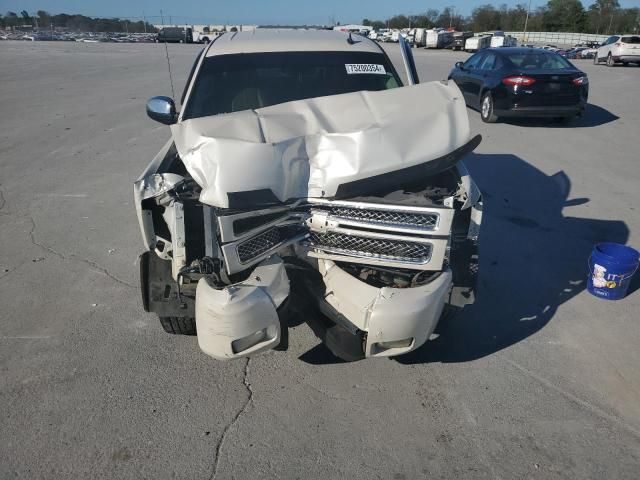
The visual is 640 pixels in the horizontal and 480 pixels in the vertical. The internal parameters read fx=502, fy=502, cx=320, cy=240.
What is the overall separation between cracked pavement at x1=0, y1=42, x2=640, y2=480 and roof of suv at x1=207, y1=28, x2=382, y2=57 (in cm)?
213

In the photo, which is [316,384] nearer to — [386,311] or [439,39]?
[386,311]

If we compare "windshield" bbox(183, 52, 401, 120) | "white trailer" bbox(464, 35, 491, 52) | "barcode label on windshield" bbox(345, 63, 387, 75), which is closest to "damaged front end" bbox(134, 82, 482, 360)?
"windshield" bbox(183, 52, 401, 120)

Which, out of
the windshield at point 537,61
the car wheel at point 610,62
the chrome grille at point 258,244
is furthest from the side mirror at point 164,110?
the car wheel at point 610,62

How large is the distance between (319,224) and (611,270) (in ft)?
8.53

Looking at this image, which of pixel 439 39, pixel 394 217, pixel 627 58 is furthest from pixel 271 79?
pixel 439 39

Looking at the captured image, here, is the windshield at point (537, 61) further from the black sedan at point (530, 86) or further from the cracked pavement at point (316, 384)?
the cracked pavement at point (316, 384)

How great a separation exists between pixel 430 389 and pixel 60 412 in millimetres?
2191

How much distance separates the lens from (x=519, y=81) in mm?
10203

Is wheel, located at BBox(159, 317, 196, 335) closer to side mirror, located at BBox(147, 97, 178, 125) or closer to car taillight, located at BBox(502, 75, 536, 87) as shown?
side mirror, located at BBox(147, 97, 178, 125)

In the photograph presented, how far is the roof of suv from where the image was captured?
447cm

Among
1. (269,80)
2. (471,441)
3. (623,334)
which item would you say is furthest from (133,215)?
(623,334)

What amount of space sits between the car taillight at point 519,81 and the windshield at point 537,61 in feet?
1.58

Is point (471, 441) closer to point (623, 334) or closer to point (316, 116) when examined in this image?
point (623, 334)

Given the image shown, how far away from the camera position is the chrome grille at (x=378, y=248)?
8.91ft
